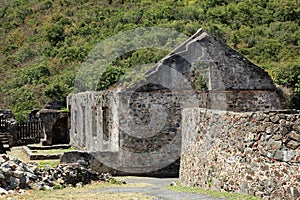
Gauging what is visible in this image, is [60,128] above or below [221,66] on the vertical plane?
below

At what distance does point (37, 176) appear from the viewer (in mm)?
10906

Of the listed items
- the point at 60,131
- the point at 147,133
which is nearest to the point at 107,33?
the point at 60,131

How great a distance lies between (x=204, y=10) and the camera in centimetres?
4622

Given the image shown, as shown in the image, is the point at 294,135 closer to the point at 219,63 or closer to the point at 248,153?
the point at 248,153

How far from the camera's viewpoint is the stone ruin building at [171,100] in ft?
52.9

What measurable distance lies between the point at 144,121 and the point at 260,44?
80.2ft

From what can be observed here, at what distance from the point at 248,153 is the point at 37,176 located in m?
5.06

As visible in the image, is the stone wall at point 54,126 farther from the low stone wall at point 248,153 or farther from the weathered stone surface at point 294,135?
the weathered stone surface at point 294,135

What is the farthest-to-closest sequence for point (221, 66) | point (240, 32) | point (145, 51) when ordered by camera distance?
point (240, 32) < point (145, 51) < point (221, 66)

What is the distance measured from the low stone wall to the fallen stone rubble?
3.06 m

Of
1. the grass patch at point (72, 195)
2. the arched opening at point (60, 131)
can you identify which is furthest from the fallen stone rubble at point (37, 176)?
the arched opening at point (60, 131)

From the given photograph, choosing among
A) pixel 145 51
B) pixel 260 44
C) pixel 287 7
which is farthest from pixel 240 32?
pixel 145 51

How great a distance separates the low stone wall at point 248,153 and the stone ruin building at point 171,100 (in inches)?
196

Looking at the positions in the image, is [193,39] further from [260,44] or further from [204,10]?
[204,10]
